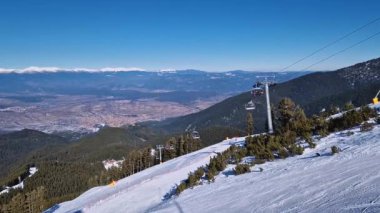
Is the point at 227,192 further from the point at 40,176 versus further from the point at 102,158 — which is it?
the point at 102,158

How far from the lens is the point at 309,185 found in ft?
33.2

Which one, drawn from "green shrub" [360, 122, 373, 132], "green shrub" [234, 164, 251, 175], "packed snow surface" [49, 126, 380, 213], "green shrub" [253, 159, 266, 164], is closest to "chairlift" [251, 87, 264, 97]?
"packed snow surface" [49, 126, 380, 213]

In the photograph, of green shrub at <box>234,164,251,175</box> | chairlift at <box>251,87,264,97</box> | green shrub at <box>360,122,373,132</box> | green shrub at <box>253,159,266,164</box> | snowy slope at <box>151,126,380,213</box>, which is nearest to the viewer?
snowy slope at <box>151,126,380,213</box>

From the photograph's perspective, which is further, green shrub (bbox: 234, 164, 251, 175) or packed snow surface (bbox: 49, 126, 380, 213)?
green shrub (bbox: 234, 164, 251, 175)

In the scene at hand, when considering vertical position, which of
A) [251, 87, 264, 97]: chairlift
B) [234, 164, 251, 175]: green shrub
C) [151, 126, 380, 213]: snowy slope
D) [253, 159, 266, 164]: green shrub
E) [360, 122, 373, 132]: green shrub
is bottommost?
[234, 164, 251, 175]: green shrub

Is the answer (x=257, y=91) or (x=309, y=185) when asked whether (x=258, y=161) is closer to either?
(x=309, y=185)

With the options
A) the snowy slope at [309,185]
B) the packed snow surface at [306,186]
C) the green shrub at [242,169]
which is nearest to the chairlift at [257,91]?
the packed snow surface at [306,186]

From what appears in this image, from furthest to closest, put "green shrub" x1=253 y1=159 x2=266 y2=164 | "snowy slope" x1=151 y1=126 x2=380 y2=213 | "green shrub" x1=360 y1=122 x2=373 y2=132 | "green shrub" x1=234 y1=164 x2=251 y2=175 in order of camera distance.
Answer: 1. "green shrub" x1=253 y1=159 x2=266 y2=164
2. "green shrub" x1=234 y1=164 x2=251 y2=175
3. "green shrub" x1=360 y1=122 x2=373 y2=132
4. "snowy slope" x1=151 y1=126 x2=380 y2=213

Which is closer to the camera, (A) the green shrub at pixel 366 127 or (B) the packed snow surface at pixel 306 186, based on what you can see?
(B) the packed snow surface at pixel 306 186

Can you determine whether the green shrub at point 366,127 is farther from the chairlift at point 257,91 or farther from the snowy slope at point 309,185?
the chairlift at point 257,91

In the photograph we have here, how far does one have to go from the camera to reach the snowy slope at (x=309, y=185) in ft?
26.5

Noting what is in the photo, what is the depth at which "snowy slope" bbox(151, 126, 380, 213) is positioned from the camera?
8.08m

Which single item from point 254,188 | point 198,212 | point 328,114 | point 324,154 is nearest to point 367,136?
point 324,154

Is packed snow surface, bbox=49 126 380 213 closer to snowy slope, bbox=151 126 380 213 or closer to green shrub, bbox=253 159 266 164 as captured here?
snowy slope, bbox=151 126 380 213
